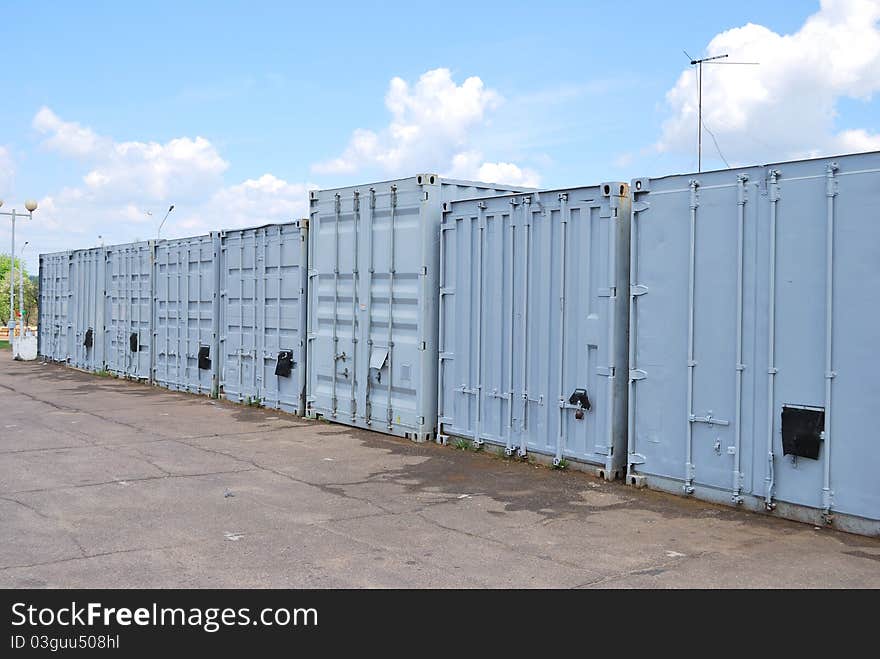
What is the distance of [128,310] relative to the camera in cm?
2131

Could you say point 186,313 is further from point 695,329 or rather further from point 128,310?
point 695,329

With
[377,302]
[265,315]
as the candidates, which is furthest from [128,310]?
[377,302]

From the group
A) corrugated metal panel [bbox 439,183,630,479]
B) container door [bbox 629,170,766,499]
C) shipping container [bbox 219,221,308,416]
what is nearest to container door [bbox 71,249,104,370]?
shipping container [bbox 219,221,308,416]

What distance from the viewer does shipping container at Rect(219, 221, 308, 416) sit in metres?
14.9

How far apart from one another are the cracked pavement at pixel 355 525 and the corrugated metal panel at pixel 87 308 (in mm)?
11191

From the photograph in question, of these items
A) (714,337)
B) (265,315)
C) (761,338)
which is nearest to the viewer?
(761,338)

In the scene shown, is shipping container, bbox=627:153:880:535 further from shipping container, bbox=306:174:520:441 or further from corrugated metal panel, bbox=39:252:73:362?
corrugated metal panel, bbox=39:252:73:362

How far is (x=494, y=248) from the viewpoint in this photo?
36.6ft

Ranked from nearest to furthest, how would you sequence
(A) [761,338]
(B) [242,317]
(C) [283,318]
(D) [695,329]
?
1. (A) [761,338]
2. (D) [695,329]
3. (C) [283,318]
4. (B) [242,317]

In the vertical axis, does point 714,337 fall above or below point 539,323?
below

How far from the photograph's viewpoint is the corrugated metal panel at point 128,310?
67.2 ft

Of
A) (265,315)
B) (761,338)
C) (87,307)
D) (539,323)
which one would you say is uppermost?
(87,307)

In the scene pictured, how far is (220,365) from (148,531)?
10.1m

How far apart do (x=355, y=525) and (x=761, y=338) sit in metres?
3.95
